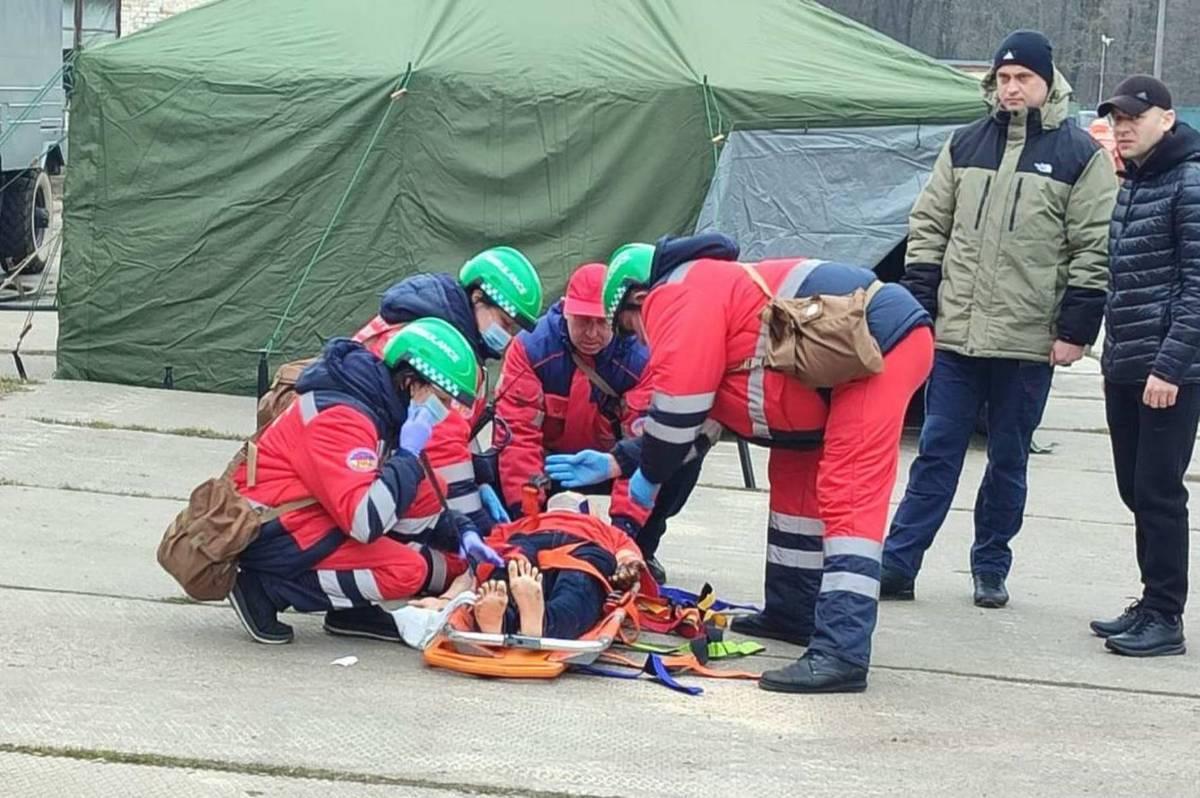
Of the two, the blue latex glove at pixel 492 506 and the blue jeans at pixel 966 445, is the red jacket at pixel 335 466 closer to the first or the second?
the blue latex glove at pixel 492 506

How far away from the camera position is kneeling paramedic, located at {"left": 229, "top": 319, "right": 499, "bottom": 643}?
515cm

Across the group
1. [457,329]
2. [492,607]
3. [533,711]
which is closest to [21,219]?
[457,329]

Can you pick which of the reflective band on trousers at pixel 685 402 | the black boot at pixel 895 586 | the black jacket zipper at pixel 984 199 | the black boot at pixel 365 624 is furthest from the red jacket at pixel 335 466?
the black jacket zipper at pixel 984 199

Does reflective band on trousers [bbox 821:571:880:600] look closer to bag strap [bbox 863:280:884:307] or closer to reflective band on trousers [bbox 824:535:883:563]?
reflective band on trousers [bbox 824:535:883:563]

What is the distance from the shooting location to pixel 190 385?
34.6 feet

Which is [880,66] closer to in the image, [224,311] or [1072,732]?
[224,311]

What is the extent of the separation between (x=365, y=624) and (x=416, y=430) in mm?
755

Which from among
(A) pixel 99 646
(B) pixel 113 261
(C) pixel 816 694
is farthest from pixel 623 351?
(B) pixel 113 261

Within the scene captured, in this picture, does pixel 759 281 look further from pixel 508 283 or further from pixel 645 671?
pixel 645 671

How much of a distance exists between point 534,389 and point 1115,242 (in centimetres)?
203

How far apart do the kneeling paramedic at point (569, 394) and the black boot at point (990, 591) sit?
116 centimetres

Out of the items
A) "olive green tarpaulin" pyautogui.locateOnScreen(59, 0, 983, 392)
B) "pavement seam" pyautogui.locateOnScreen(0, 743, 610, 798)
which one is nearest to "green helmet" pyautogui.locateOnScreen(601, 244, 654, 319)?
"pavement seam" pyautogui.locateOnScreen(0, 743, 610, 798)

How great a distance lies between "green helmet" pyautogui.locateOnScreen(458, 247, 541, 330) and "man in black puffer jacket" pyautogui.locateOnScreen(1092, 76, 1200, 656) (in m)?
1.89

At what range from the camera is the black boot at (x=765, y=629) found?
5.81 metres
